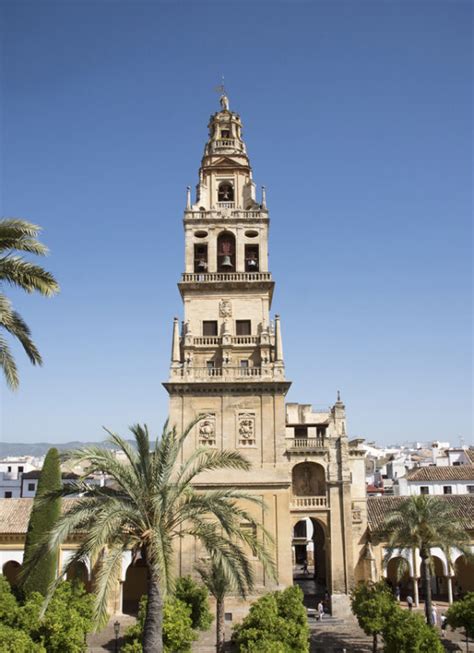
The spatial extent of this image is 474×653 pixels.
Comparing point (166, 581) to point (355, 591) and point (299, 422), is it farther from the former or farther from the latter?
point (299, 422)


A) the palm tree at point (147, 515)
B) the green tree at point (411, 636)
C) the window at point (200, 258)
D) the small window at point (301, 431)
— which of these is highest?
the window at point (200, 258)

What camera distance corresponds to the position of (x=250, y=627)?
20.7 m

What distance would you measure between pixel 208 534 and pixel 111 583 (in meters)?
2.93

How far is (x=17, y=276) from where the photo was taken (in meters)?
16.8

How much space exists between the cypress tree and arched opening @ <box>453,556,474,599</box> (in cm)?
2262

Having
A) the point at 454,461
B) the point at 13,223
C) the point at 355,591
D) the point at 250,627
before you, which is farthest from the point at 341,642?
the point at 454,461

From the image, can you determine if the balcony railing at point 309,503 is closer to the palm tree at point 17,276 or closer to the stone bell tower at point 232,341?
the stone bell tower at point 232,341

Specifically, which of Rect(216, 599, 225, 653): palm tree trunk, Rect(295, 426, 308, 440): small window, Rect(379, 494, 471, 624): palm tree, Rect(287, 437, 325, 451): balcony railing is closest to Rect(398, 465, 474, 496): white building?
Rect(295, 426, 308, 440): small window

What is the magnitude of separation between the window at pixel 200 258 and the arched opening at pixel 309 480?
42.6ft

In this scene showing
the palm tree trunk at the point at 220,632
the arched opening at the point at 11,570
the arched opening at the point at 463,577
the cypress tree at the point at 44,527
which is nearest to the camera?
the palm tree trunk at the point at 220,632

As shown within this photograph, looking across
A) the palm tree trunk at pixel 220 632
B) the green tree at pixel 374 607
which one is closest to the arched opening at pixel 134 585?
the palm tree trunk at pixel 220 632

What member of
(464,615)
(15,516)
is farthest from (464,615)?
(15,516)

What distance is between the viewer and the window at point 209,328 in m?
35.5

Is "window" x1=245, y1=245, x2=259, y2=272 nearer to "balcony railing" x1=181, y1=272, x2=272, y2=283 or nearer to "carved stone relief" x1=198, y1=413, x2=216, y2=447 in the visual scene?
"balcony railing" x1=181, y1=272, x2=272, y2=283
